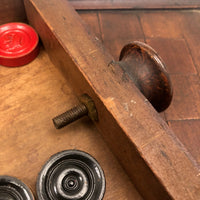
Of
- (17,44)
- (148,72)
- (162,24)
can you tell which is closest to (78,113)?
(148,72)

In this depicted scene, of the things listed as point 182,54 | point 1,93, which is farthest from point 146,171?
point 182,54

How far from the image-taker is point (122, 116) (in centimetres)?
89

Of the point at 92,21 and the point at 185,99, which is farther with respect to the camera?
the point at 92,21

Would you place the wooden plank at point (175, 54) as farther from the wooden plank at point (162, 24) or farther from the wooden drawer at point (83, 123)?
the wooden drawer at point (83, 123)

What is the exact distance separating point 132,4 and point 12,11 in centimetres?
88

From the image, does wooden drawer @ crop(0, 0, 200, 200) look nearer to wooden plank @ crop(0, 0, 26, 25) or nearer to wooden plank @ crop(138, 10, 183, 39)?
wooden plank @ crop(0, 0, 26, 25)

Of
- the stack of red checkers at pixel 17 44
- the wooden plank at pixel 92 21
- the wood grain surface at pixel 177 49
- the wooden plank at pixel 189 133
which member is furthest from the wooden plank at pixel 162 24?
the stack of red checkers at pixel 17 44

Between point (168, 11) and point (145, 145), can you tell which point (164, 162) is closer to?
point (145, 145)

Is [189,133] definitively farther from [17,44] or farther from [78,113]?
[17,44]

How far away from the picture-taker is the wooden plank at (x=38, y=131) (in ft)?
3.26

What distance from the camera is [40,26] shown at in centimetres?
126

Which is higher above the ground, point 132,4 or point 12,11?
point 132,4

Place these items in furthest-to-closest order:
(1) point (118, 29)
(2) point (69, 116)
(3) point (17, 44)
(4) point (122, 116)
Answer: (1) point (118, 29) → (3) point (17, 44) → (2) point (69, 116) → (4) point (122, 116)

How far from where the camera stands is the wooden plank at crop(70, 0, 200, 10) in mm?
1784
